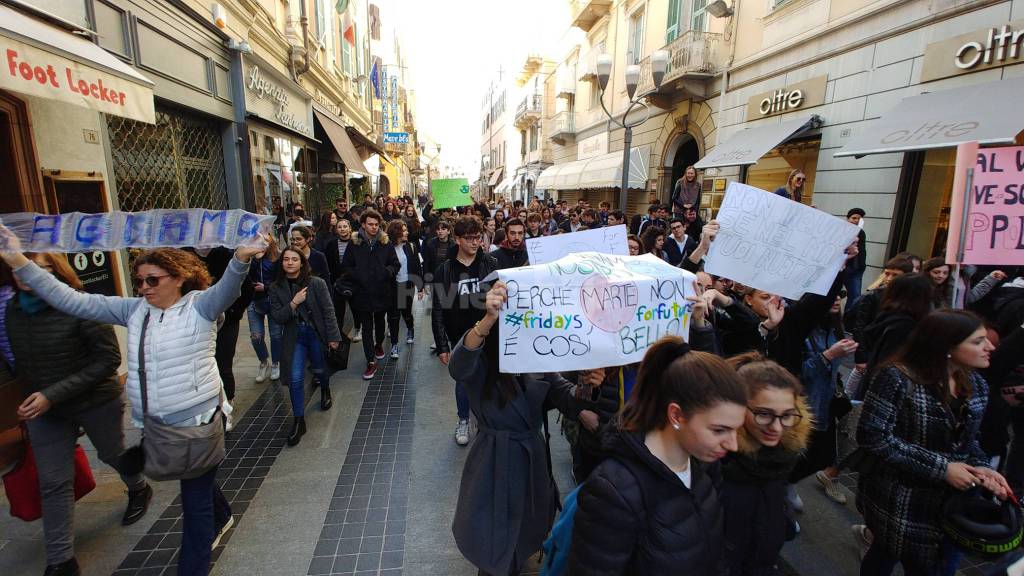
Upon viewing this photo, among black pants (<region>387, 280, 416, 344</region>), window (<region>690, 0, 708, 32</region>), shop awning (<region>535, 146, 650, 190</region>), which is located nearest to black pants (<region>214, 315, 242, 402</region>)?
black pants (<region>387, 280, 416, 344</region>)

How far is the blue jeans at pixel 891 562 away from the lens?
228 centimetres

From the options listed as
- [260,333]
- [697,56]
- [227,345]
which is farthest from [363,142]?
[227,345]

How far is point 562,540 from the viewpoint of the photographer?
182cm

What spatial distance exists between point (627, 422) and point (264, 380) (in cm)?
544

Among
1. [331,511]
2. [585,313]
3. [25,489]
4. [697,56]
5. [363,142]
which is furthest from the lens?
[363,142]

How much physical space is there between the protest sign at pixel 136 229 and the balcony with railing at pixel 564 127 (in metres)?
26.7

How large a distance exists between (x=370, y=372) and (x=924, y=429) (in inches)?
210

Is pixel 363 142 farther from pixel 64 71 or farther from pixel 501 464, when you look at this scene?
pixel 501 464

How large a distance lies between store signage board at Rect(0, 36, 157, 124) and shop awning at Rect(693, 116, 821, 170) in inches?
400

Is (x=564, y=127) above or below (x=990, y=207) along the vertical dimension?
above

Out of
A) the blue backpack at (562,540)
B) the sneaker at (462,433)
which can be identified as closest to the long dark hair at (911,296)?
the blue backpack at (562,540)

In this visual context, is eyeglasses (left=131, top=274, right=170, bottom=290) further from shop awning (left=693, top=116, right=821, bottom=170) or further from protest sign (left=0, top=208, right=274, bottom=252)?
shop awning (left=693, top=116, right=821, bottom=170)

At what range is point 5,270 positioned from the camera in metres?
2.82

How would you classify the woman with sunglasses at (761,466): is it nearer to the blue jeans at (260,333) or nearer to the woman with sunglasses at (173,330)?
the woman with sunglasses at (173,330)
